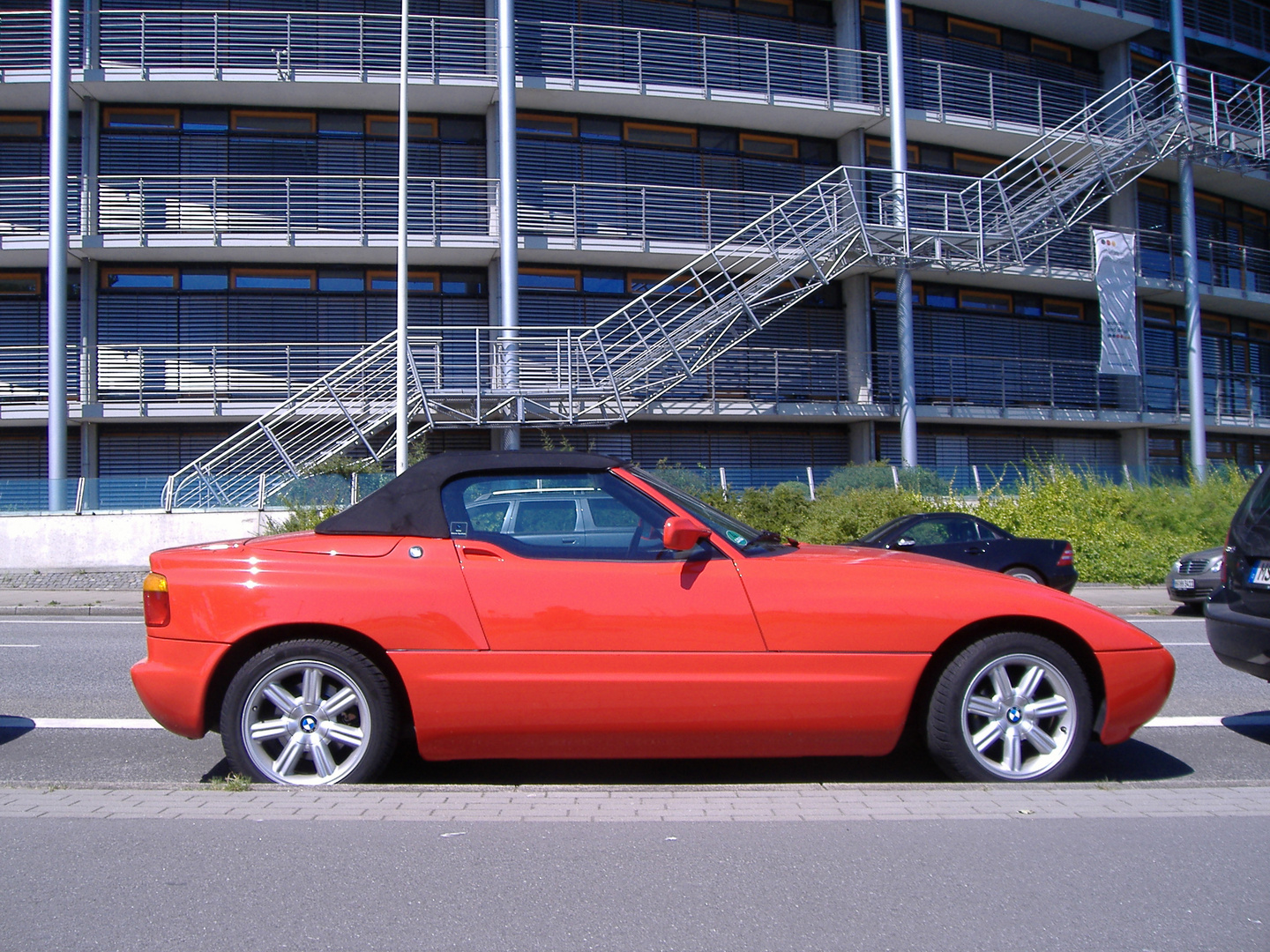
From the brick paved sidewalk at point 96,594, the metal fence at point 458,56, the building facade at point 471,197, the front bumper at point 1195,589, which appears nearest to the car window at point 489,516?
the front bumper at point 1195,589

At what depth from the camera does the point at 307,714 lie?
461 cm

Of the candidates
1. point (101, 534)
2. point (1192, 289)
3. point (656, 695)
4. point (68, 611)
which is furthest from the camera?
point (1192, 289)

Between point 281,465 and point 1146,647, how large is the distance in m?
18.3

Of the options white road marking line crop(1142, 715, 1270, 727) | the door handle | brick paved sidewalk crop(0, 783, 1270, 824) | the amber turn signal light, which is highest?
the door handle

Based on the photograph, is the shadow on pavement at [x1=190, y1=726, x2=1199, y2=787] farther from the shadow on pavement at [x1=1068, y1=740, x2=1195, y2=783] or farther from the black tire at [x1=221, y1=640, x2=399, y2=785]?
the black tire at [x1=221, y1=640, x2=399, y2=785]

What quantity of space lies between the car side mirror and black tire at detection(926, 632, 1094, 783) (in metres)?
1.30

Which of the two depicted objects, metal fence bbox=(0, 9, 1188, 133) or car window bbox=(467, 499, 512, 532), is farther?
metal fence bbox=(0, 9, 1188, 133)

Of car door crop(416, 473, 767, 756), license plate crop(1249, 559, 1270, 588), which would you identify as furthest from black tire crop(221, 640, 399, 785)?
license plate crop(1249, 559, 1270, 588)

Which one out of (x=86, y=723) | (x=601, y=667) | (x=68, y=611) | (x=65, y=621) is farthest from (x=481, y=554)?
(x=68, y=611)

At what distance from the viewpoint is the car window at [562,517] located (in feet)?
15.6

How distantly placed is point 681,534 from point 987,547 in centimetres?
970

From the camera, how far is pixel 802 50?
82.4 ft

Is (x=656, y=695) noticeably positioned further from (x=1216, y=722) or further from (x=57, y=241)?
(x=57, y=241)

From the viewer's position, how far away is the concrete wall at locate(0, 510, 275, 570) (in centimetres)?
1833
